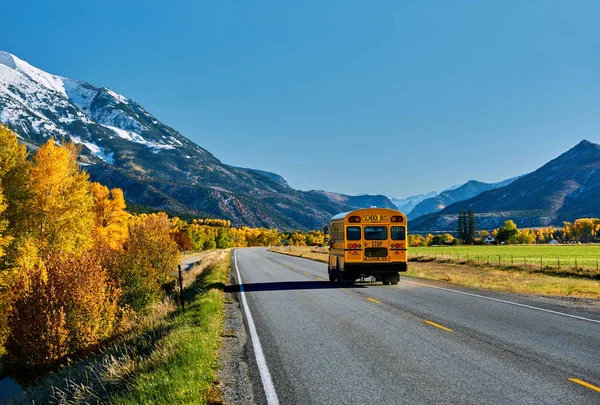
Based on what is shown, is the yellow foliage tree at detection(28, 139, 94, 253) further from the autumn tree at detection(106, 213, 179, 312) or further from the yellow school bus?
the yellow school bus

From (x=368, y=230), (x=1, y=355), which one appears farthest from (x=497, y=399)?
(x=1, y=355)

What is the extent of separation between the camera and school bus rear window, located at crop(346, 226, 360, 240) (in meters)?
21.8

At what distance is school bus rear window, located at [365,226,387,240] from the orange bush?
12.7 meters

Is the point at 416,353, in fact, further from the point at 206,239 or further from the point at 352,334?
the point at 206,239

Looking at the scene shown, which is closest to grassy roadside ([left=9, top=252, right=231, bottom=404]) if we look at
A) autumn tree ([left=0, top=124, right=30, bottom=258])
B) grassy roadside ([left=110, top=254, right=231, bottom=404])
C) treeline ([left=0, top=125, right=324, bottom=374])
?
grassy roadside ([left=110, top=254, right=231, bottom=404])

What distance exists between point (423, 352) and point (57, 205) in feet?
108

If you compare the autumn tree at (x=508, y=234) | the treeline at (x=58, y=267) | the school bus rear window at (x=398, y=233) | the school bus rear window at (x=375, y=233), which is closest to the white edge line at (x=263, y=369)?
the treeline at (x=58, y=267)

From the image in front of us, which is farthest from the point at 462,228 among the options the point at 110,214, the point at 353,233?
the point at 353,233

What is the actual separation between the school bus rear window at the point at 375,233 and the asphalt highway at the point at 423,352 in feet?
21.5

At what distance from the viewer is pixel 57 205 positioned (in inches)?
1363

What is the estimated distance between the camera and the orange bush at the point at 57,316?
21141 mm

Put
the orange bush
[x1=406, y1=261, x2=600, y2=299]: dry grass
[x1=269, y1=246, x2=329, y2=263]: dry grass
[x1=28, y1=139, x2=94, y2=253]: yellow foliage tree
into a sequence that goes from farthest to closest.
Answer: [x1=269, y1=246, x2=329, y2=263]: dry grass < [x1=28, y1=139, x2=94, y2=253]: yellow foliage tree < the orange bush < [x1=406, y1=261, x2=600, y2=299]: dry grass

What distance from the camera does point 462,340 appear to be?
9.41 meters

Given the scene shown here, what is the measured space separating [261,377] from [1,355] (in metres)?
27.7
